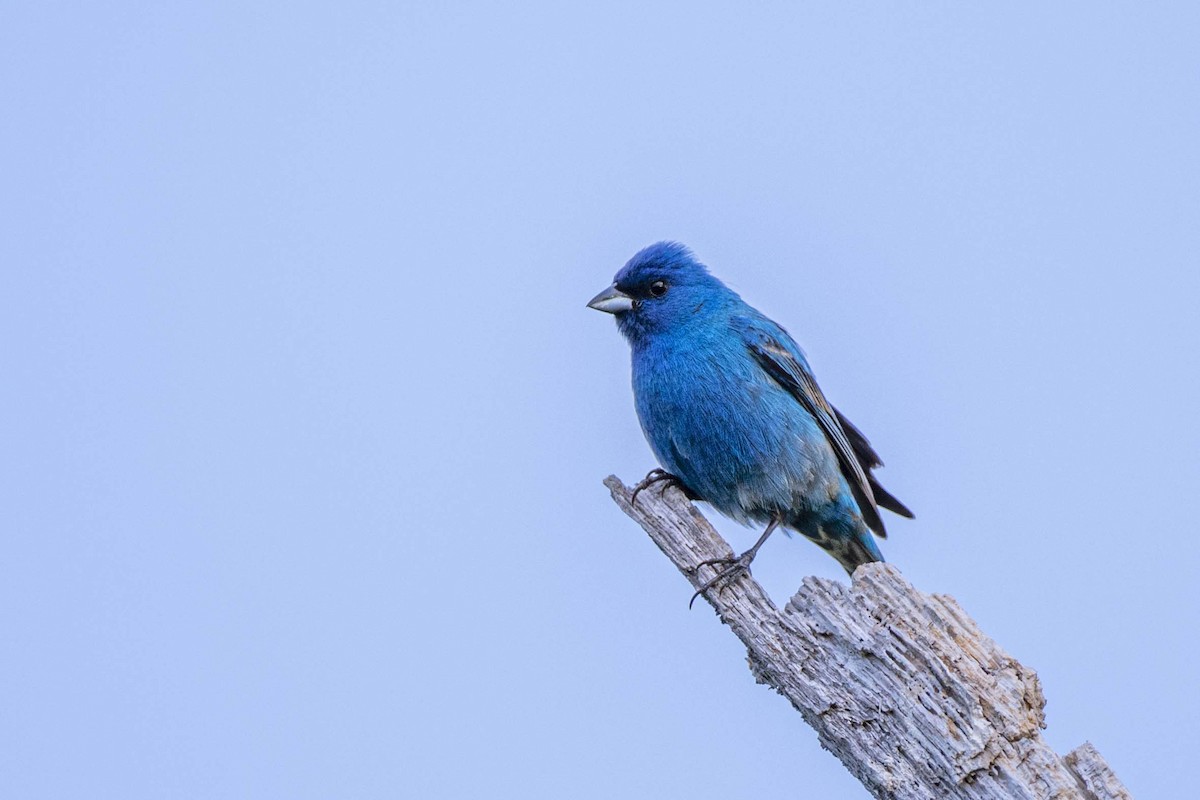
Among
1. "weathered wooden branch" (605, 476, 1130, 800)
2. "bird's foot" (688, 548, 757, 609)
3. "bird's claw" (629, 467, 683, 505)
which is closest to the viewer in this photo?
"weathered wooden branch" (605, 476, 1130, 800)

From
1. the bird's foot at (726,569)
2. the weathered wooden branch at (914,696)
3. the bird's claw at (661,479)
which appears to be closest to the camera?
the weathered wooden branch at (914,696)

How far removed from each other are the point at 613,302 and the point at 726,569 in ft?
10.4

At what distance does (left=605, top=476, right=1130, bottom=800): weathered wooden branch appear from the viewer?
5.96m

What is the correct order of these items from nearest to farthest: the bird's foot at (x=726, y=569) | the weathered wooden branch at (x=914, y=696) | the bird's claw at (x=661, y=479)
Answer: the weathered wooden branch at (x=914, y=696) < the bird's foot at (x=726, y=569) < the bird's claw at (x=661, y=479)

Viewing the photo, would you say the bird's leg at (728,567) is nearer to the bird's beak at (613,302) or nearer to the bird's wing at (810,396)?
the bird's wing at (810,396)

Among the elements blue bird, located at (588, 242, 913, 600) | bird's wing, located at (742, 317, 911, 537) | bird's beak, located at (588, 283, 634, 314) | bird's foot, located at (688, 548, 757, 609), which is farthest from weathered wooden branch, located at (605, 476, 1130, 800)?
bird's beak, located at (588, 283, 634, 314)

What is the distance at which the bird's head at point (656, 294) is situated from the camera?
32.2 ft

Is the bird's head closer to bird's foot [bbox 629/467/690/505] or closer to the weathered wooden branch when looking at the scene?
bird's foot [bbox 629/467/690/505]

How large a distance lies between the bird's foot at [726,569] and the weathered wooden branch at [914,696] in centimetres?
53

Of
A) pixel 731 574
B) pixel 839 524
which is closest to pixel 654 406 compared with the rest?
pixel 839 524

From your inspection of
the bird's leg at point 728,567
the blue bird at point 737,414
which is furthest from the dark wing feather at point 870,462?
the bird's leg at point 728,567

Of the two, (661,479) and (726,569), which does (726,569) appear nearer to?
(726,569)

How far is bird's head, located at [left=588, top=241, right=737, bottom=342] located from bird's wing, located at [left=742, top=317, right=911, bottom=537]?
422 mm

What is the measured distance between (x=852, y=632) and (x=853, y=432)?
3825 millimetres
